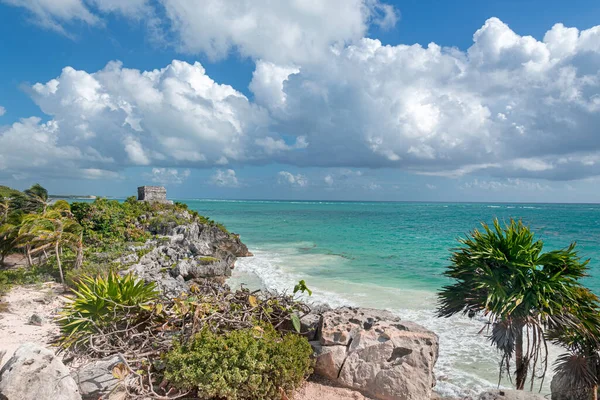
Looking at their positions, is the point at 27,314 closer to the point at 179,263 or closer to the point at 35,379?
the point at 179,263

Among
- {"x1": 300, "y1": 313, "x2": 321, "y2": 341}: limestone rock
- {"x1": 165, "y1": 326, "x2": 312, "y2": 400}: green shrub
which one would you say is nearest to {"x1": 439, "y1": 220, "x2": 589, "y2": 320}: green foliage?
{"x1": 300, "y1": 313, "x2": 321, "y2": 341}: limestone rock

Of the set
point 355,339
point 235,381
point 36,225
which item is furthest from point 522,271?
point 36,225

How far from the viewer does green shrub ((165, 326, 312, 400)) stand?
465 centimetres

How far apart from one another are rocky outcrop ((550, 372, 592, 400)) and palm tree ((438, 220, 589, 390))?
0.66 meters

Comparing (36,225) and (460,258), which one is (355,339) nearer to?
(460,258)

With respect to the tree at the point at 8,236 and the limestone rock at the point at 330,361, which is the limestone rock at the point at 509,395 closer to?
the limestone rock at the point at 330,361

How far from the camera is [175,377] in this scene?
183 inches

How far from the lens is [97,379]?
4965mm

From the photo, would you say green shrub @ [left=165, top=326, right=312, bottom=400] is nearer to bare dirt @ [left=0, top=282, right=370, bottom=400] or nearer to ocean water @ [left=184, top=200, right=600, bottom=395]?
bare dirt @ [left=0, top=282, right=370, bottom=400]

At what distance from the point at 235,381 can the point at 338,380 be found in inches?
75.3

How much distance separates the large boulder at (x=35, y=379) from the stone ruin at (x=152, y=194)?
40.7m

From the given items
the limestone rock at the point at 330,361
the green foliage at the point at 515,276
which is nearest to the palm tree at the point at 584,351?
the green foliage at the point at 515,276

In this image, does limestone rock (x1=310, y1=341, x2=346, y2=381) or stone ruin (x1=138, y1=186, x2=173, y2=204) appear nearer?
limestone rock (x1=310, y1=341, x2=346, y2=381)

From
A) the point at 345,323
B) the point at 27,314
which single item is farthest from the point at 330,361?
the point at 27,314
